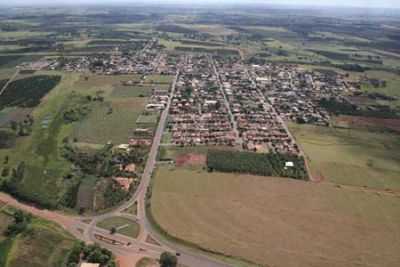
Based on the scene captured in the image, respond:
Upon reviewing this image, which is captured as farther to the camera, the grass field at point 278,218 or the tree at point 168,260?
the grass field at point 278,218

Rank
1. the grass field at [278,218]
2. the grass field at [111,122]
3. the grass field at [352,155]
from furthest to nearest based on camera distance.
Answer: the grass field at [111,122] → the grass field at [352,155] → the grass field at [278,218]

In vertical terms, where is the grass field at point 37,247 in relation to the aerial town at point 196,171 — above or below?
below

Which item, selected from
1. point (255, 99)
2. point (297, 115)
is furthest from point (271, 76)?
point (297, 115)

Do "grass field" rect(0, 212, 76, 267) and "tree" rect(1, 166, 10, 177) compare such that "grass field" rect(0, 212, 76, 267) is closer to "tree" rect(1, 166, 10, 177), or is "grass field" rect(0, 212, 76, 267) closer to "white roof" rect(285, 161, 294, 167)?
"tree" rect(1, 166, 10, 177)

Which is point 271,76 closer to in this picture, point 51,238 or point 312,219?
point 312,219

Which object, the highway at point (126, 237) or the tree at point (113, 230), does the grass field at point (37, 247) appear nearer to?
the highway at point (126, 237)

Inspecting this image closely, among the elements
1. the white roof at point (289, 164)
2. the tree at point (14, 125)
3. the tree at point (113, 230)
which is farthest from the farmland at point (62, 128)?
the white roof at point (289, 164)
